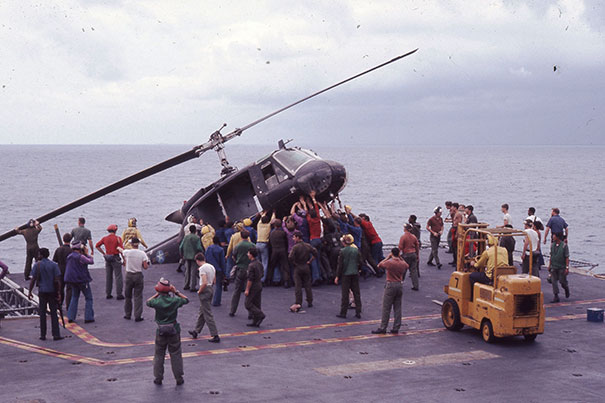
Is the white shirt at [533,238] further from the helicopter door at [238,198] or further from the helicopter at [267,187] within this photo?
the helicopter door at [238,198]

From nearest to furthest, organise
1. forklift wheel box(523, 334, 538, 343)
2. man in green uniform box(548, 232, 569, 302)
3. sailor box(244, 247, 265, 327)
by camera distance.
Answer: forklift wheel box(523, 334, 538, 343) → sailor box(244, 247, 265, 327) → man in green uniform box(548, 232, 569, 302)

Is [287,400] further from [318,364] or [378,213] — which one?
[378,213]

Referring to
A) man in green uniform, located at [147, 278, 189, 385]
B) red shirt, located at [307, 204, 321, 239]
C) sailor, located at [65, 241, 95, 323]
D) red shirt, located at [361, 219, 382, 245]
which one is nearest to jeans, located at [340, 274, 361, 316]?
red shirt, located at [307, 204, 321, 239]

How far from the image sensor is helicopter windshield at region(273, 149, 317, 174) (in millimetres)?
21047

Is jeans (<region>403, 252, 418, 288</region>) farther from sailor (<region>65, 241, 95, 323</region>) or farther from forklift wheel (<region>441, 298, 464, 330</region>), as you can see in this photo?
sailor (<region>65, 241, 95, 323</region>)

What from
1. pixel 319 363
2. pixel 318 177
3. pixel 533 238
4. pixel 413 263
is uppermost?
pixel 318 177

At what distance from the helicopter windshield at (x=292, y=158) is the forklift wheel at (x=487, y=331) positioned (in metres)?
8.52

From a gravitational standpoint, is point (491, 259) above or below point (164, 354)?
above

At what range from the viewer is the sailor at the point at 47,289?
46.3ft

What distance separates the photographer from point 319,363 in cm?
1259

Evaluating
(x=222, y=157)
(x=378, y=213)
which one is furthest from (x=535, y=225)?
(x=378, y=213)

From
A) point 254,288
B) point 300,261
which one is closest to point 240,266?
point 254,288

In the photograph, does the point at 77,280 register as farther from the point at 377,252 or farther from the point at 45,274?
the point at 377,252

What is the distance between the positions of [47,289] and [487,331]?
29.5 feet
